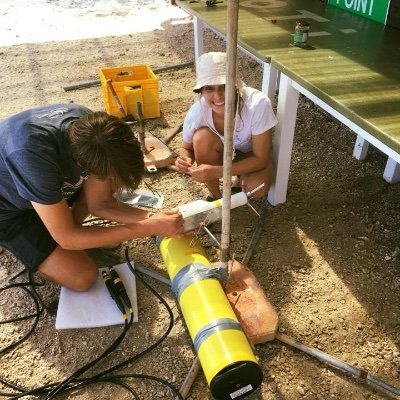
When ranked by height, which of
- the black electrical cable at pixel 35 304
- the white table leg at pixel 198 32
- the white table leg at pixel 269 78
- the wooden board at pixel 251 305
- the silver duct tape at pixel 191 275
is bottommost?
the black electrical cable at pixel 35 304

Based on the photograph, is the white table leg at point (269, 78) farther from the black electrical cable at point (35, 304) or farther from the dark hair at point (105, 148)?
the black electrical cable at point (35, 304)

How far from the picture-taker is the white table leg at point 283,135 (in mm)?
2121

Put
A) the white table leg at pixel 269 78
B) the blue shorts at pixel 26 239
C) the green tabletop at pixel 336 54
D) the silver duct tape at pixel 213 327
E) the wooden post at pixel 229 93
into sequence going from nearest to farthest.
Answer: the wooden post at pixel 229 93, the silver duct tape at pixel 213 327, the green tabletop at pixel 336 54, the blue shorts at pixel 26 239, the white table leg at pixel 269 78

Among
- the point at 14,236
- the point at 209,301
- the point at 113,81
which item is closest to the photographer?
the point at 209,301

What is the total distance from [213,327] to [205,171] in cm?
87

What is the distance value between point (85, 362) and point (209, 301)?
1.91ft

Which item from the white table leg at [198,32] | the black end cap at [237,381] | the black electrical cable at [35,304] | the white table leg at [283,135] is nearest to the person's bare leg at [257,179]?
the white table leg at [283,135]

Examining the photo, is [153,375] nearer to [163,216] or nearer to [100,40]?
[163,216]

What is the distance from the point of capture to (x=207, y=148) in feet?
7.39

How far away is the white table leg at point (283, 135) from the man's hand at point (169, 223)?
0.79m

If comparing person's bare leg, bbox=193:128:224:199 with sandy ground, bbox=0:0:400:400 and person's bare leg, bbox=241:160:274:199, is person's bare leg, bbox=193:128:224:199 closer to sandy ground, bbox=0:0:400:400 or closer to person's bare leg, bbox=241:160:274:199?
person's bare leg, bbox=241:160:274:199

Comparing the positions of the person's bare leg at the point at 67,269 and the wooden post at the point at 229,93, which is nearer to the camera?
the wooden post at the point at 229,93

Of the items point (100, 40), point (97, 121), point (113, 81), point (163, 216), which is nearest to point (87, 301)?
point (163, 216)

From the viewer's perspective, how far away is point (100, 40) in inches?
207
